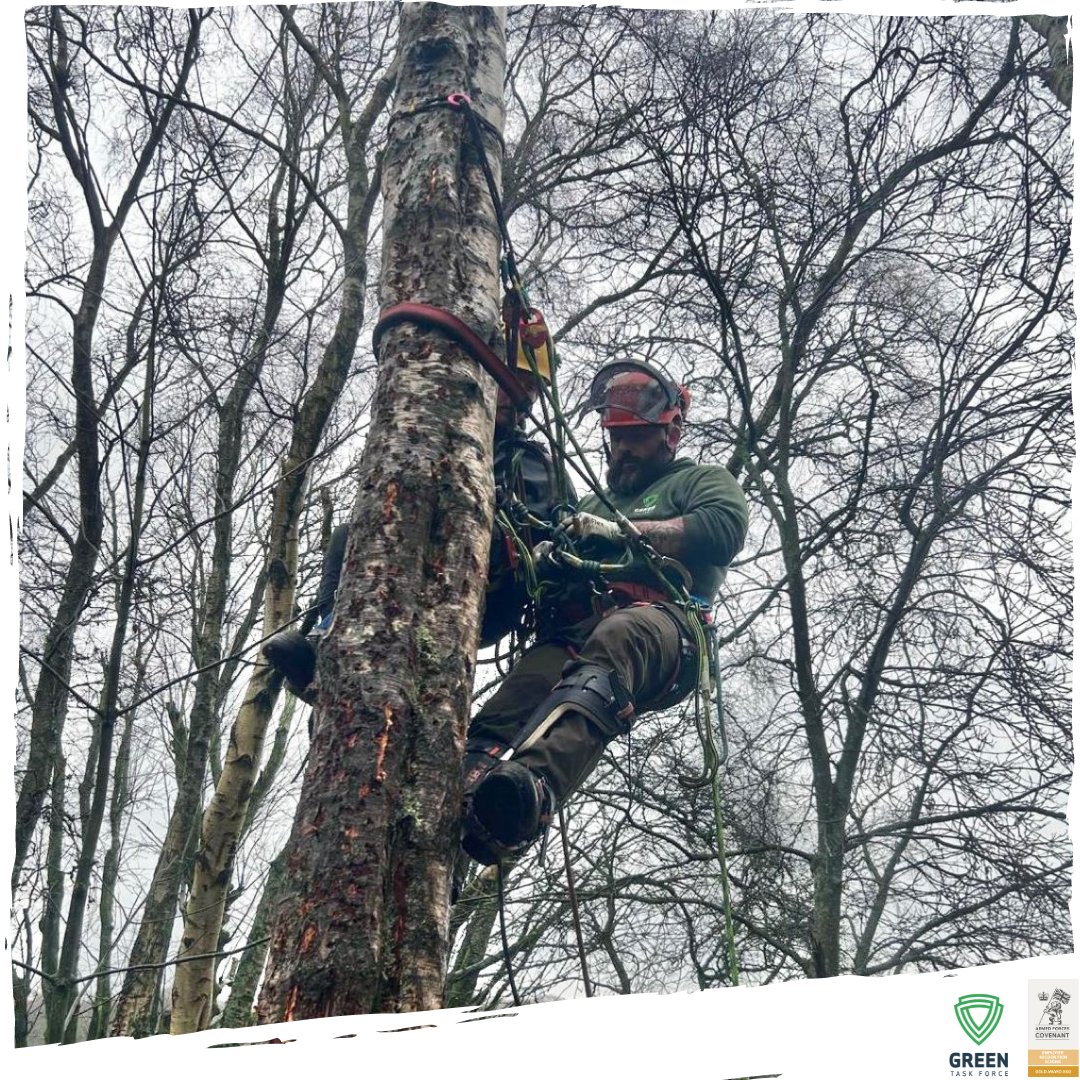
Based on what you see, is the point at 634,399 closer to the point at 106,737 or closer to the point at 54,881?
the point at 106,737

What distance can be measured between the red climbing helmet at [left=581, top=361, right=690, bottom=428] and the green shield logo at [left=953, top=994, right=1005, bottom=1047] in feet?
6.52

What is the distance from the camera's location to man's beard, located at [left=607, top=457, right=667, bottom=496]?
3.68 meters

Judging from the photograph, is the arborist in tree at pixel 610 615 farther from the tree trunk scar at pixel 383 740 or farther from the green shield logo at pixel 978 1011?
the green shield logo at pixel 978 1011

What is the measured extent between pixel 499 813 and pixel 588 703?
1.54 ft

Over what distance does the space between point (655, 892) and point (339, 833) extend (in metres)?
3.08

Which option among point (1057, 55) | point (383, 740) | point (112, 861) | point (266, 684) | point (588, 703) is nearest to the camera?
point (383, 740)

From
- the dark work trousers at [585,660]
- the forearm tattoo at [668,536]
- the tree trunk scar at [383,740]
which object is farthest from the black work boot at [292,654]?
the forearm tattoo at [668,536]

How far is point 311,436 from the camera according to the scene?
170 inches

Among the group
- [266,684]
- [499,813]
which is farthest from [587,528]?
[266,684]

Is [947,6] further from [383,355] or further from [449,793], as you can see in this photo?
[449,793]

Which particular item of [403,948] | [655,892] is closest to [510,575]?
[403,948]

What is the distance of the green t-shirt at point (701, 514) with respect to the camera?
126 inches

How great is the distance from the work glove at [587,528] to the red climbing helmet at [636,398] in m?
0.72

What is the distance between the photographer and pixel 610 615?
9.30ft
